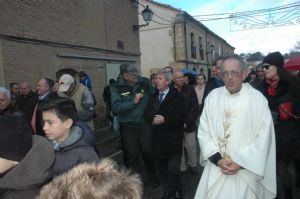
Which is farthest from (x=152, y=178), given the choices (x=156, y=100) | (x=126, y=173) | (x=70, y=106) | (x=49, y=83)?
(x=126, y=173)

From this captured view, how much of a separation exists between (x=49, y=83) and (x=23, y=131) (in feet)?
13.4

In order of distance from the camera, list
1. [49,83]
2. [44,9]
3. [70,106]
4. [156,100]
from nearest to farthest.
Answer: [70,106] < [156,100] < [49,83] < [44,9]

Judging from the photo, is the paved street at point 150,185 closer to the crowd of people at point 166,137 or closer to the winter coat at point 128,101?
the crowd of people at point 166,137

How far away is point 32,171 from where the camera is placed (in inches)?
90.5

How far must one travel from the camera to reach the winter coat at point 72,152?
2.88m

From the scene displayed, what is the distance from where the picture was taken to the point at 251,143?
3713 mm

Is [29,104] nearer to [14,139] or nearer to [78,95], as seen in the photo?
[78,95]

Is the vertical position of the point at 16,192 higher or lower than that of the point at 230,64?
lower

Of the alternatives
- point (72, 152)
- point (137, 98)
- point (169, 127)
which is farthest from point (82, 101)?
point (72, 152)

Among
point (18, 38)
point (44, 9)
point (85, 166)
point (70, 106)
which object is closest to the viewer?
point (85, 166)

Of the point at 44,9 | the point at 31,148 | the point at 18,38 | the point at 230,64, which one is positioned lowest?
the point at 31,148

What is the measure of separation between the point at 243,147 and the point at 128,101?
2.89 m

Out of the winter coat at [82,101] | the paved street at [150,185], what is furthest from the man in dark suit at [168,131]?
the winter coat at [82,101]

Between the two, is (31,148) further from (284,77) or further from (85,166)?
(284,77)
